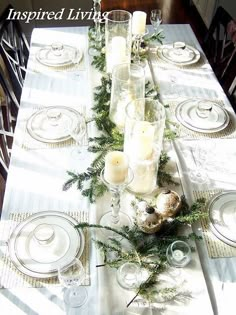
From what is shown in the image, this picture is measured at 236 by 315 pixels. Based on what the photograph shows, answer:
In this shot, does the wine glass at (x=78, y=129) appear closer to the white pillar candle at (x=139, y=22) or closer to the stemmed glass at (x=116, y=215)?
the stemmed glass at (x=116, y=215)

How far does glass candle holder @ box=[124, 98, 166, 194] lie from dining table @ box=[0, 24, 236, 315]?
82 millimetres

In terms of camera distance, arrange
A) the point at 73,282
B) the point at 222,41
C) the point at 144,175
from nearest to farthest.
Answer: the point at 73,282 → the point at 144,175 → the point at 222,41

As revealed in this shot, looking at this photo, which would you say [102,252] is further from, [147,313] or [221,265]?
[221,265]

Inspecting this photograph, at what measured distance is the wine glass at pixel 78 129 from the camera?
4.30 ft

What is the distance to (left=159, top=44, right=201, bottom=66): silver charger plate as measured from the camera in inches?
70.4

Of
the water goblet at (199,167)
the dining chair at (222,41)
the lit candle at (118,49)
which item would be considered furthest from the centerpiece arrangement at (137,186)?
the dining chair at (222,41)

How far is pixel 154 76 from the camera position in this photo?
1717 mm

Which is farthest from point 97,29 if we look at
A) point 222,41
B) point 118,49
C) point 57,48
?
point 222,41

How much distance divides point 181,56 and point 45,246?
1191 mm

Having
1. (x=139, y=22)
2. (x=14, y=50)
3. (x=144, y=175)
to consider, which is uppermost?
(x=139, y=22)

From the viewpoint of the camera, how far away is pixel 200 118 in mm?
1469

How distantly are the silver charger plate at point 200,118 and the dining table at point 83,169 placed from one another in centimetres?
2

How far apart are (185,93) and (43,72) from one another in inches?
25.4

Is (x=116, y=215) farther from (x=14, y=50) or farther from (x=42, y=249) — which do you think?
(x=14, y=50)
